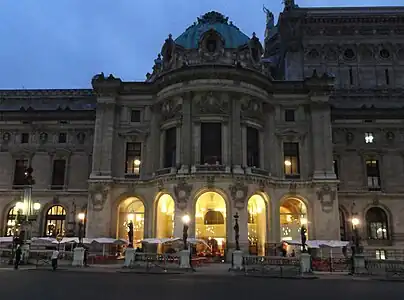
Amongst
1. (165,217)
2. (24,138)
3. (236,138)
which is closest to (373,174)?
(236,138)

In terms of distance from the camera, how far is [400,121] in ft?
177

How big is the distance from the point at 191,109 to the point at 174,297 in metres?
31.1

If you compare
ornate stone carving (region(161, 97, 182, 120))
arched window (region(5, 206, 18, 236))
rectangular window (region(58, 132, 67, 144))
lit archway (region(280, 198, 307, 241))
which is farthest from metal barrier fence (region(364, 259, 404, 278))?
arched window (region(5, 206, 18, 236))

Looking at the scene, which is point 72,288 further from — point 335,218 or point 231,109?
point 335,218

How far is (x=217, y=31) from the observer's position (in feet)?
163

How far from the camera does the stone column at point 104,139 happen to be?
157ft

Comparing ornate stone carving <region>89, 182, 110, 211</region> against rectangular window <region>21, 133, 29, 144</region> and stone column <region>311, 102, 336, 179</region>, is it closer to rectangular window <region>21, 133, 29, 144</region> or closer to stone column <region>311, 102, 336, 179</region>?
rectangular window <region>21, 133, 29, 144</region>

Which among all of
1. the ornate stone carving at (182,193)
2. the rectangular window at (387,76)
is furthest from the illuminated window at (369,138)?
the ornate stone carving at (182,193)

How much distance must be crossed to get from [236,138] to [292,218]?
1190 centimetres

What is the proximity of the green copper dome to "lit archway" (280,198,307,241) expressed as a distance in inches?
775

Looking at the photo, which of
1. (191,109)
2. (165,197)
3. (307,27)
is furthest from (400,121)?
(165,197)

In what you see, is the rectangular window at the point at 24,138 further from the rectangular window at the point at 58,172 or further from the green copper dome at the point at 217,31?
the green copper dome at the point at 217,31

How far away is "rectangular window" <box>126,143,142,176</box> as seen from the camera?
161 ft

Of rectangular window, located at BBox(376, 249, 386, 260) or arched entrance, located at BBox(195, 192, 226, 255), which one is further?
rectangular window, located at BBox(376, 249, 386, 260)
